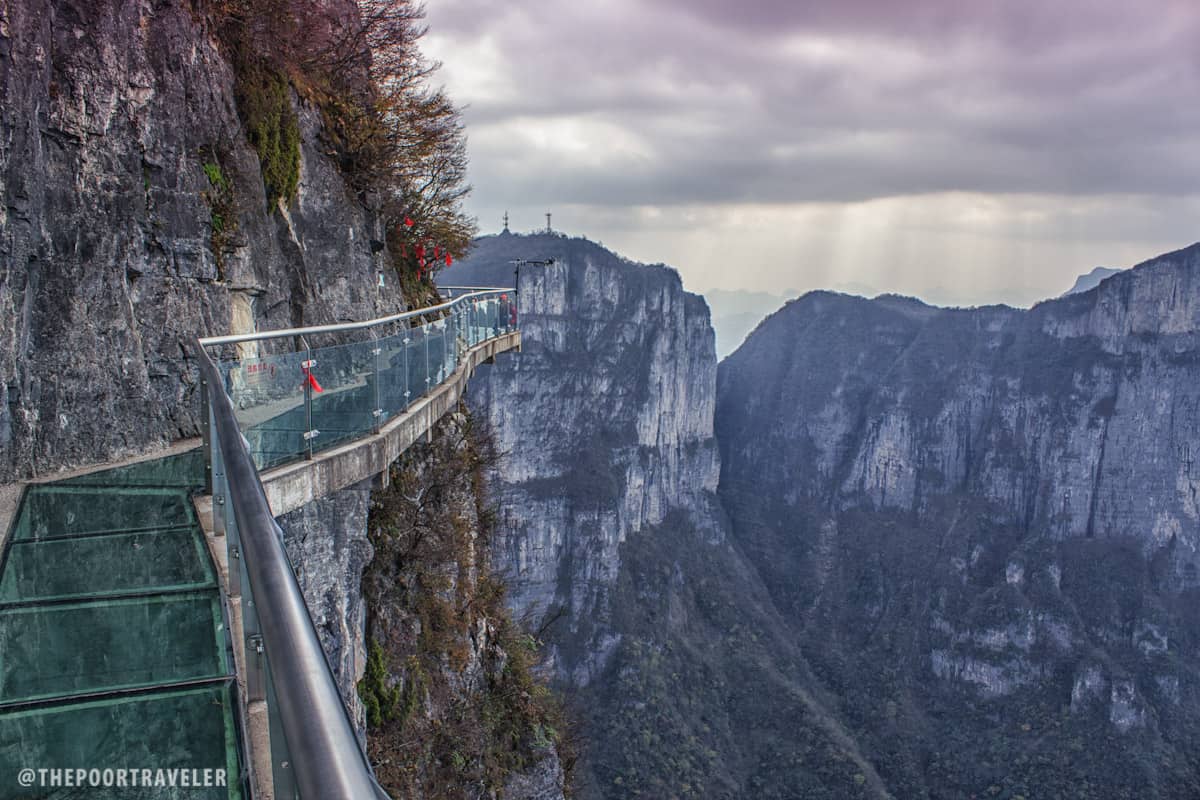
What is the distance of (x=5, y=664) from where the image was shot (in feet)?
11.2

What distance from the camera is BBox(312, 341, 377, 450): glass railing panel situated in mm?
7609

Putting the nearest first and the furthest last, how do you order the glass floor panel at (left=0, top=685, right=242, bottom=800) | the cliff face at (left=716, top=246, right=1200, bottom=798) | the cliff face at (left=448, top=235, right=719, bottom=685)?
the glass floor panel at (left=0, top=685, right=242, bottom=800)
the cliff face at (left=716, top=246, right=1200, bottom=798)
the cliff face at (left=448, top=235, right=719, bottom=685)

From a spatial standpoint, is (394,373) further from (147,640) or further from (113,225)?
(147,640)

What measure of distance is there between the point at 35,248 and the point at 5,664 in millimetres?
4648

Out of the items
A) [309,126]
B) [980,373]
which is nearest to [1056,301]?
[980,373]

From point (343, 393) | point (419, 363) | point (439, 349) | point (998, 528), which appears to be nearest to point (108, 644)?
point (343, 393)

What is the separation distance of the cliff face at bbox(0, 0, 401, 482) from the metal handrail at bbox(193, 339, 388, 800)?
5570 millimetres

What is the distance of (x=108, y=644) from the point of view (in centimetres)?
360

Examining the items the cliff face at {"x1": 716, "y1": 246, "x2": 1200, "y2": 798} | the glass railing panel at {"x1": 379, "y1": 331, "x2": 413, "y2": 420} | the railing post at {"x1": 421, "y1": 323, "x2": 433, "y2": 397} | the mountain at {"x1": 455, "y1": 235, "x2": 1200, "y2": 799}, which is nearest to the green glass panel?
the glass railing panel at {"x1": 379, "y1": 331, "x2": 413, "y2": 420}

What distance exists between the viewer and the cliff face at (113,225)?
6.76m

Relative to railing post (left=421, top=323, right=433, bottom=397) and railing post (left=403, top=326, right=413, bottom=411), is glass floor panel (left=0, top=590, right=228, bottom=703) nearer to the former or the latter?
railing post (left=403, top=326, right=413, bottom=411)

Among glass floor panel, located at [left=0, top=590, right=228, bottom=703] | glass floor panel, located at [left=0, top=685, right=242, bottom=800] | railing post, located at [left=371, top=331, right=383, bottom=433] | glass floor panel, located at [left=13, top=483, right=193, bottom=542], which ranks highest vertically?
railing post, located at [left=371, top=331, right=383, bottom=433]

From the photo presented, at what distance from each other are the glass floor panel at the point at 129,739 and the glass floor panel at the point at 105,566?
41.9 inches

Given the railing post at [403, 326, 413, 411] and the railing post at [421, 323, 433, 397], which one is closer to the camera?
the railing post at [403, 326, 413, 411]
